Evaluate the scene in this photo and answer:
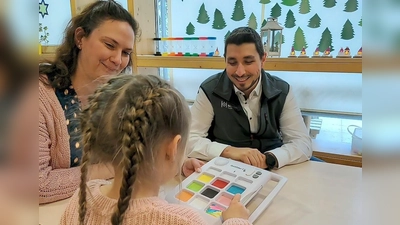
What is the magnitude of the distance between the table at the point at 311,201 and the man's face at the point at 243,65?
1.63ft

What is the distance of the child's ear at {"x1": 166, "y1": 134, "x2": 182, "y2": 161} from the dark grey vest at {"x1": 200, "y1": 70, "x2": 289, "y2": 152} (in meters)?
0.87

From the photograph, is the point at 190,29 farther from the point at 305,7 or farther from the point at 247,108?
the point at 247,108

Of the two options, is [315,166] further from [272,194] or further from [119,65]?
[119,65]

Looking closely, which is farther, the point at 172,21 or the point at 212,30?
the point at 172,21

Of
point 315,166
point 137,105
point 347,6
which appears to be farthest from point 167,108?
point 347,6

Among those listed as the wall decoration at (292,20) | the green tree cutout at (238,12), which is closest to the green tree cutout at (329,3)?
the wall decoration at (292,20)

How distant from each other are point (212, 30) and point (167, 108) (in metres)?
1.75

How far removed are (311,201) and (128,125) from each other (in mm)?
613

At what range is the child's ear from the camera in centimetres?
67

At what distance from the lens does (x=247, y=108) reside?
5.08 ft

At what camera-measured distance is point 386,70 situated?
10.1 inches

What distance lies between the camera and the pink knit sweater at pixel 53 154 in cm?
88

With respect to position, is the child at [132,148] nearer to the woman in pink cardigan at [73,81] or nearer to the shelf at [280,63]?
the woman in pink cardigan at [73,81]

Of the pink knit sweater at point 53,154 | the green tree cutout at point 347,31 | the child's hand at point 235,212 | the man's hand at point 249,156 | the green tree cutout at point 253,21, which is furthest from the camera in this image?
the green tree cutout at point 253,21
